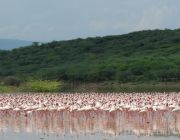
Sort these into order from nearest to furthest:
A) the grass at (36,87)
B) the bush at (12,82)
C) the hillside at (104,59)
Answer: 1. the grass at (36,87)
2. the bush at (12,82)
3. the hillside at (104,59)

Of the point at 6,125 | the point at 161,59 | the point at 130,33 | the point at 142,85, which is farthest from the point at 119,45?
the point at 6,125

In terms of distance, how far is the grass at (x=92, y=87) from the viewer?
62.2 meters

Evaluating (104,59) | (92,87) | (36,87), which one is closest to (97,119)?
(36,87)

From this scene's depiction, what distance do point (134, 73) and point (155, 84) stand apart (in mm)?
5679

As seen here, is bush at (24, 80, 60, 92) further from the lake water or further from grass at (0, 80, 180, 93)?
the lake water

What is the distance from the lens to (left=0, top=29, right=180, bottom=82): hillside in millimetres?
74188

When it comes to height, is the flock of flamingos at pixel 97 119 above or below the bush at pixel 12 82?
below

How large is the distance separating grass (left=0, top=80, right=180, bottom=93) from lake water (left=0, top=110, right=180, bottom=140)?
34664 millimetres

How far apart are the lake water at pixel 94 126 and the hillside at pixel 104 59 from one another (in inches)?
1782

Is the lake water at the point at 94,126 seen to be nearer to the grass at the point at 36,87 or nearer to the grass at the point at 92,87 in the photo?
the grass at the point at 92,87

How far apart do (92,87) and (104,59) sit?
20730 millimetres

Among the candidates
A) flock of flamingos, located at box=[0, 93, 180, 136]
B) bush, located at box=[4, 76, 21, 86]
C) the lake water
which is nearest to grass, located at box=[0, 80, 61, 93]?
bush, located at box=[4, 76, 21, 86]

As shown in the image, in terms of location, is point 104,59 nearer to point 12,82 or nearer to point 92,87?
point 92,87

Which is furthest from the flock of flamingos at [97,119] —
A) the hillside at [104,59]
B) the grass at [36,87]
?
the hillside at [104,59]
